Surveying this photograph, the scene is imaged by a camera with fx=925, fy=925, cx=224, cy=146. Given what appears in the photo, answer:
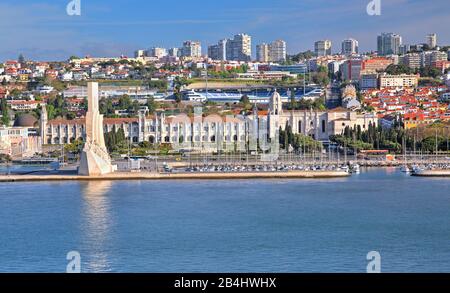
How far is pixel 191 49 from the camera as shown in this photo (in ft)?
127

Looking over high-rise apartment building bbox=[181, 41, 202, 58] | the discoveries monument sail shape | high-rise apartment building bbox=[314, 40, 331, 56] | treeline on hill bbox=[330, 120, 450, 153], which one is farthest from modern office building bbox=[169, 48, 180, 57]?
the discoveries monument sail shape

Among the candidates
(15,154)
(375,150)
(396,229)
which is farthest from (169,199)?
(15,154)

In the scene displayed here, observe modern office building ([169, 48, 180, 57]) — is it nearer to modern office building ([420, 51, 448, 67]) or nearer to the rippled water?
modern office building ([420, 51, 448, 67])

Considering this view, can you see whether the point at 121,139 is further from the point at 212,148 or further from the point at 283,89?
the point at 283,89

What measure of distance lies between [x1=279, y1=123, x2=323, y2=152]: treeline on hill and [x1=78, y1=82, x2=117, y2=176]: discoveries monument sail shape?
3874 millimetres

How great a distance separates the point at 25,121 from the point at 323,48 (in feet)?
74.1

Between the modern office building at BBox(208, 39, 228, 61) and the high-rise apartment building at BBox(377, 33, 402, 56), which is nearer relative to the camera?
the high-rise apartment building at BBox(377, 33, 402, 56)

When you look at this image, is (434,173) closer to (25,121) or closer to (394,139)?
(394,139)

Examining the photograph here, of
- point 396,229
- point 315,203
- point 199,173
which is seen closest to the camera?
point 396,229

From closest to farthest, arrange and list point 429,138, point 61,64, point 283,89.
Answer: point 429,138 → point 283,89 → point 61,64

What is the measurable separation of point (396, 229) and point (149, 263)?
6.26ft

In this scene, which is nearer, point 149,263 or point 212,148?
point 149,263

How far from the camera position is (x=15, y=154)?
14070mm

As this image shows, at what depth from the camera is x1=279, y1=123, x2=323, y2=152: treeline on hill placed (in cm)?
1350
